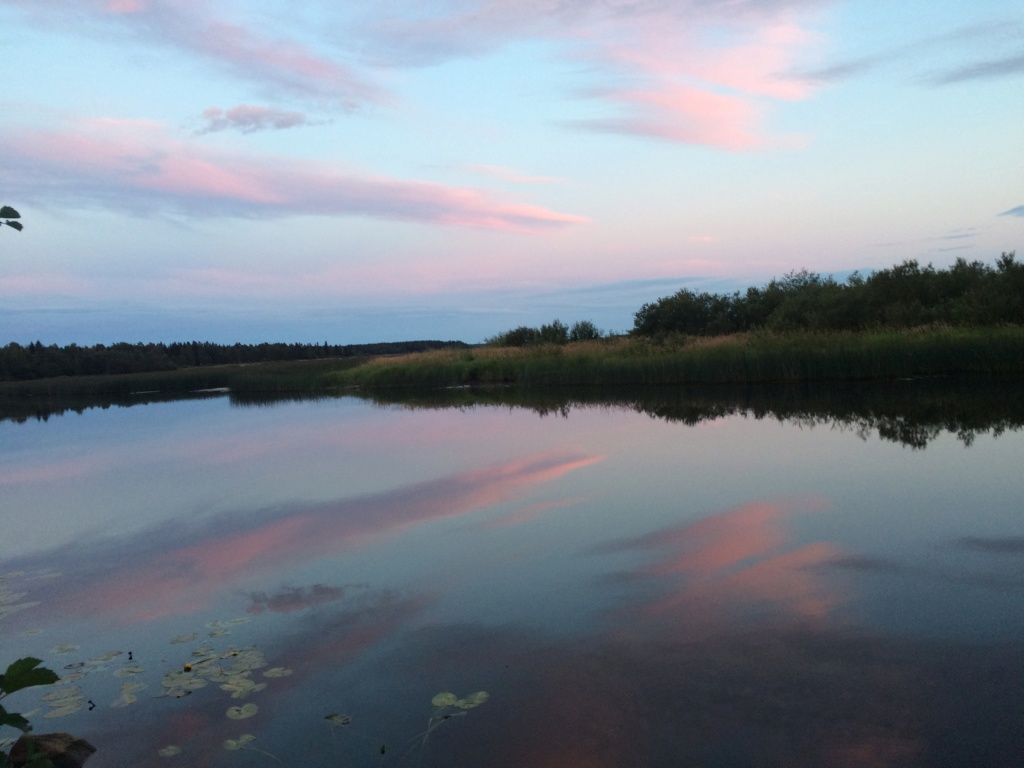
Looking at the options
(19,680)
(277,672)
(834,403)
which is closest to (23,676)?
(19,680)

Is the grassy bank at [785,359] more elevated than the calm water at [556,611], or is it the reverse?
the grassy bank at [785,359]


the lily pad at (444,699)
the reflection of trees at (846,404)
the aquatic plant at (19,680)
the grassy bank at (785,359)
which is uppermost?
the grassy bank at (785,359)

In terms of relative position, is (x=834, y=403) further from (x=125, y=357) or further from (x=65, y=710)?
(x=125, y=357)

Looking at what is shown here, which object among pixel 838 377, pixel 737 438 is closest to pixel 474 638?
pixel 737 438

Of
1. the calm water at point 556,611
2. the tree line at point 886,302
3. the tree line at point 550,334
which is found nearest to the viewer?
the calm water at point 556,611

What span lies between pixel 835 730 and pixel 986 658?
1.18 metres

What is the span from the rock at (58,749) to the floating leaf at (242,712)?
2.09 ft

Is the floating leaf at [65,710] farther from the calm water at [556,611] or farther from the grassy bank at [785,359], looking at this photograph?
the grassy bank at [785,359]

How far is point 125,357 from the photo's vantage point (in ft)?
194

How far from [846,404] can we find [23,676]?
15548mm

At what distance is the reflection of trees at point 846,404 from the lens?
1209 cm

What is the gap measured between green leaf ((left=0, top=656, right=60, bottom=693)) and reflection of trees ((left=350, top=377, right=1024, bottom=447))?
10.7 meters

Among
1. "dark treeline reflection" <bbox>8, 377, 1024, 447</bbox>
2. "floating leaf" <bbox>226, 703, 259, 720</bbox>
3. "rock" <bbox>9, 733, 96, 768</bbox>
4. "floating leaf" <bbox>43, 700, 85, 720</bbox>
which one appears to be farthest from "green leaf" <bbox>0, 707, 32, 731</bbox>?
"dark treeline reflection" <bbox>8, 377, 1024, 447</bbox>

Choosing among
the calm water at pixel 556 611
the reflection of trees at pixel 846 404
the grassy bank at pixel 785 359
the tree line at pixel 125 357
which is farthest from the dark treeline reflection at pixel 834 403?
the tree line at pixel 125 357
